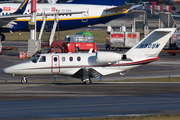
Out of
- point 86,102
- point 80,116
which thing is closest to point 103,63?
point 86,102

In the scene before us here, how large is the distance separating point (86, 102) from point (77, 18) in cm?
4844

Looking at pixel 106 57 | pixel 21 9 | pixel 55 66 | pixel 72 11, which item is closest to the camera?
pixel 106 57

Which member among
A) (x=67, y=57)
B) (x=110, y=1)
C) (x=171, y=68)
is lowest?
(x=171, y=68)

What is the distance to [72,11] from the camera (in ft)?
214

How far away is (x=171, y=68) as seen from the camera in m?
41.3

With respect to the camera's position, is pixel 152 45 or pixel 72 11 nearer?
pixel 152 45

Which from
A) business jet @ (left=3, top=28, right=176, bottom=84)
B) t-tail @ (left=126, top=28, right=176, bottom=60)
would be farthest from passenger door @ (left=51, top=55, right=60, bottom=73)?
t-tail @ (left=126, top=28, right=176, bottom=60)

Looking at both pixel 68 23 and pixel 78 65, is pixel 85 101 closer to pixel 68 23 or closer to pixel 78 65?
pixel 78 65

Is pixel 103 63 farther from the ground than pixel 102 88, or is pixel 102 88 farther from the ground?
pixel 103 63

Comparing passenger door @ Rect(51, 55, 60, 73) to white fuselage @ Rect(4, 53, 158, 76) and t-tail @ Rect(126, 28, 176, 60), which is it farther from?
t-tail @ Rect(126, 28, 176, 60)

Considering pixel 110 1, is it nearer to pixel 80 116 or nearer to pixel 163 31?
pixel 163 31

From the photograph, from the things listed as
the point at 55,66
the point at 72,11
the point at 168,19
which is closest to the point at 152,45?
the point at 55,66

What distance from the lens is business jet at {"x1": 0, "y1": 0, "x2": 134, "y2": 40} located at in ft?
211

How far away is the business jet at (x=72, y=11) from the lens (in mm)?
64312
